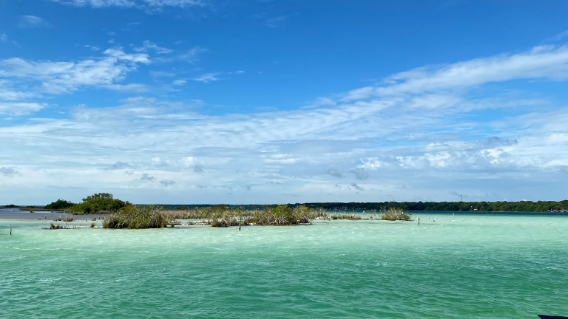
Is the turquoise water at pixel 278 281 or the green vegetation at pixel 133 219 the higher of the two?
the green vegetation at pixel 133 219

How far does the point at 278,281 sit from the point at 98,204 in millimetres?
71848

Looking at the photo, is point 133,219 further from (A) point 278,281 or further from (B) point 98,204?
(B) point 98,204

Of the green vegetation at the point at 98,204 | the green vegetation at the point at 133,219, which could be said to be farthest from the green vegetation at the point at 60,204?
the green vegetation at the point at 133,219

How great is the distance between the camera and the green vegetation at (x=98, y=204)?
267 ft

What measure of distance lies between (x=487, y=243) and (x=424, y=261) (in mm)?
13224

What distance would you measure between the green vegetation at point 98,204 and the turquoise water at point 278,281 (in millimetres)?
53547

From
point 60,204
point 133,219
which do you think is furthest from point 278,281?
point 60,204

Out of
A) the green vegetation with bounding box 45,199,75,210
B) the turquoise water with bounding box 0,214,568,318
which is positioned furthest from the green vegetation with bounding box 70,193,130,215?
the turquoise water with bounding box 0,214,568,318

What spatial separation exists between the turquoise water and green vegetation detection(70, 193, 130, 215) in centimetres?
5355

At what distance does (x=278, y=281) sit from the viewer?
1811cm

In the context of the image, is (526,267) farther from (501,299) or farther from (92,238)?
(92,238)

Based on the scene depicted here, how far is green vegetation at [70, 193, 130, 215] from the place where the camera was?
81.5 meters

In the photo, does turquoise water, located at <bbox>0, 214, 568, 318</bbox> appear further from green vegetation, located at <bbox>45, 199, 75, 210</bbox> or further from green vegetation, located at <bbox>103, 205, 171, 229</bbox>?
green vegetation, located at <bbox>45, 199, 75, 210</bbox>

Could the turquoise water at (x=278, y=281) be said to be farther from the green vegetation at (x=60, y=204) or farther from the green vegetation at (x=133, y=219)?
the green vegetation at (x=60, y=204)
